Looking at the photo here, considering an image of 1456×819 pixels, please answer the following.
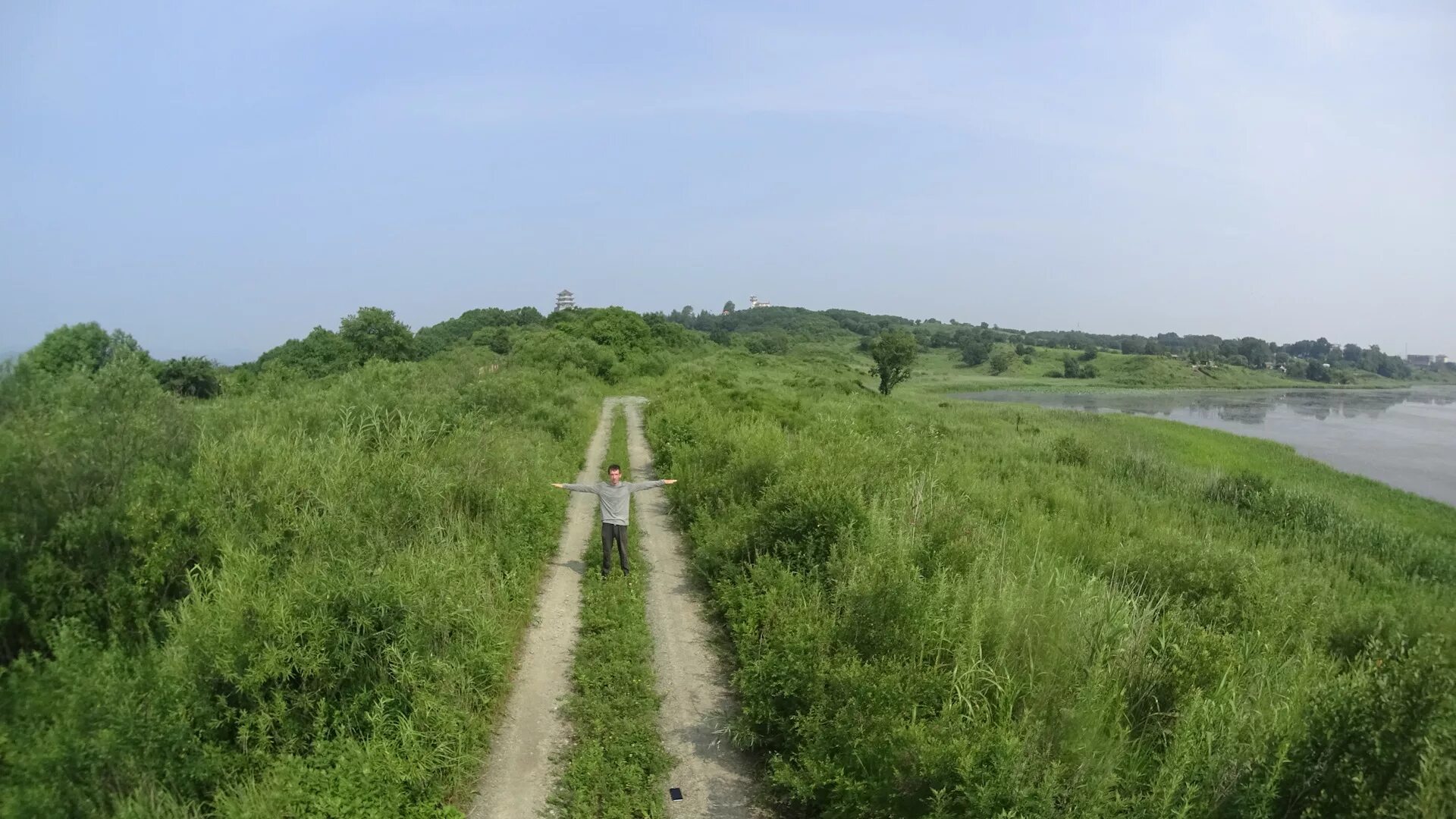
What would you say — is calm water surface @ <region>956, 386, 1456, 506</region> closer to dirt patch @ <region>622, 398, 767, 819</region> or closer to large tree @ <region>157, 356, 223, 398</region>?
dirt patch @ <region>622, 398, 767, 819</region>

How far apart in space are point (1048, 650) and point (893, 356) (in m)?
53.9

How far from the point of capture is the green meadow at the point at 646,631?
5.34 metres

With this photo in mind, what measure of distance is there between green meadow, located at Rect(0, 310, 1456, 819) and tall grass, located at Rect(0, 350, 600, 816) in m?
0.04

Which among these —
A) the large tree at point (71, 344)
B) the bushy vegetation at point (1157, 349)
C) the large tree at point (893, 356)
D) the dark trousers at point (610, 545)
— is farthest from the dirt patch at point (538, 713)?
the bushy vegetation at point (1157, 349)

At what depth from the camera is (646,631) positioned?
939 centimetres

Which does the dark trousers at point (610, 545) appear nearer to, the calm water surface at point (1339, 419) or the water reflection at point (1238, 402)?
the calm water surface at point (1339, 419)

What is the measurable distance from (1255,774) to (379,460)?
12518 millimetres

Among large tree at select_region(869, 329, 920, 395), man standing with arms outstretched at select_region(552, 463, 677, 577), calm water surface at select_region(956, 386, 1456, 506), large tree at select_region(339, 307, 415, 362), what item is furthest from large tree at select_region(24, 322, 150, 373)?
calm water surface at select_region(956, 386, 1456, 506)

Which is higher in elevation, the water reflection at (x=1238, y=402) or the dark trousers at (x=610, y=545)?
the water reflection at (x=1238, y=402)

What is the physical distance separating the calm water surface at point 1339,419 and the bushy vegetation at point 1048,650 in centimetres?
2362

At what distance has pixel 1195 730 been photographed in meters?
5.43

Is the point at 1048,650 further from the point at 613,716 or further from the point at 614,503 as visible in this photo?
the point at 614,503

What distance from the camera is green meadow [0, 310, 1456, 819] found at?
5344 mm

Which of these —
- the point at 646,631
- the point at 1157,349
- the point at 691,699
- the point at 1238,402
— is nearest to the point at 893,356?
the point at 1238,402
